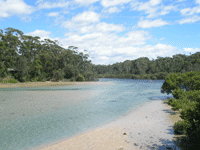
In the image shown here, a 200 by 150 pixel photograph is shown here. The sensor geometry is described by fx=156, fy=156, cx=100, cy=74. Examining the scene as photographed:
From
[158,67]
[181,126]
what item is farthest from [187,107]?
[158,67]

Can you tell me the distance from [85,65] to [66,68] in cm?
1323

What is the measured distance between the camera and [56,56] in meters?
71.9

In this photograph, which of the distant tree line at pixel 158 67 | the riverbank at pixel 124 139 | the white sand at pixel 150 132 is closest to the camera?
the riverbank at pixel 124 139

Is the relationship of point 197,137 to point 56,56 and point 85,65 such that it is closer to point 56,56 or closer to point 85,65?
point 56,56

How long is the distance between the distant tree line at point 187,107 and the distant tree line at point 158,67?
96.9m

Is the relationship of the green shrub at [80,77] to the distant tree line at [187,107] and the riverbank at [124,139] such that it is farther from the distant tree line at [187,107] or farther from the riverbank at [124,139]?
the riverbank at [124,139]

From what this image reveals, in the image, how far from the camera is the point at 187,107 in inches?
271

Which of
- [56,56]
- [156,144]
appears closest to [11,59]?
[56,56]

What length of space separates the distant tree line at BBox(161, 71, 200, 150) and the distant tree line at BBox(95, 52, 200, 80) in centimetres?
9687

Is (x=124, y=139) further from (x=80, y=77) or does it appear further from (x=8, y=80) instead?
(x=80, y=77)

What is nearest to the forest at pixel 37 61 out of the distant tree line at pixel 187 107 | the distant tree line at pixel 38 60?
the distant tree line at pixel 38 60

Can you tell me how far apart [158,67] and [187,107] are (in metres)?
148

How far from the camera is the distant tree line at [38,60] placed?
179 feet

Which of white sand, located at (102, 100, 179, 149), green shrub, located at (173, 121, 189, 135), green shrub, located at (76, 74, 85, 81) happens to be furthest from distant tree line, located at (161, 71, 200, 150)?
green shrub, located at (76, 74, 85, 81)
